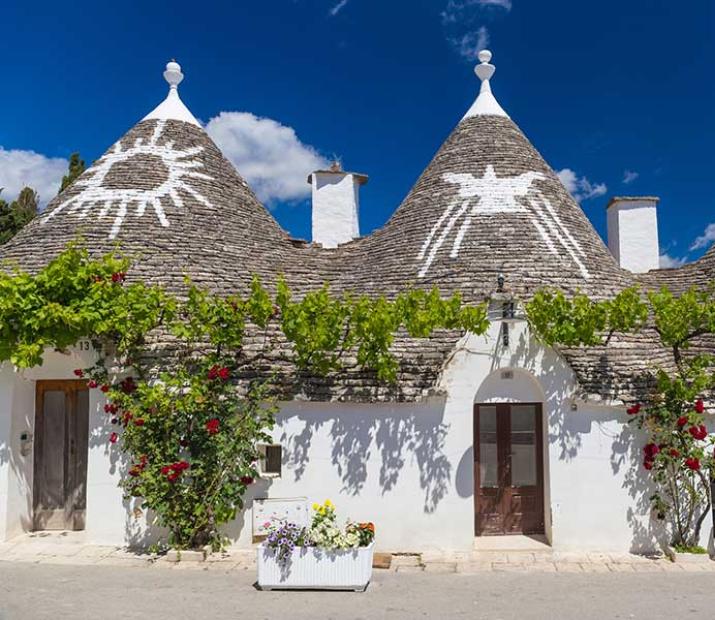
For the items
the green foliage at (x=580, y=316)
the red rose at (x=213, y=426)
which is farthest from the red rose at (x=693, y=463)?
the red rose at (x=213, y=426)

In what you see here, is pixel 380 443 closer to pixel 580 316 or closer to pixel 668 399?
pixel 580 316

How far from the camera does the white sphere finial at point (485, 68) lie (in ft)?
49.6

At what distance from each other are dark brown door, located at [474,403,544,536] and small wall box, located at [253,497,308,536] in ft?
9.86

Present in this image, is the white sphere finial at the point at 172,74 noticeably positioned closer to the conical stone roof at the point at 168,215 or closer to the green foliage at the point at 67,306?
the conical stone roof at the point at 168,215

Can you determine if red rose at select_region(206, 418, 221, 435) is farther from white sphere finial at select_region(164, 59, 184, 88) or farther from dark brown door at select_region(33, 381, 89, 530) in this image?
white sphere finial at select_region(164, 59, 184, 88)

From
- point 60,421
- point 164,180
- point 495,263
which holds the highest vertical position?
point 164,180

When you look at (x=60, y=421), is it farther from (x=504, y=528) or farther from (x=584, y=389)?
(x=584, y=389)

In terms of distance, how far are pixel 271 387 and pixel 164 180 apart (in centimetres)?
629

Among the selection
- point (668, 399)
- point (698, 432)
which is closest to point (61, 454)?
point (668, 399)

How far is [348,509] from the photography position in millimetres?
9820

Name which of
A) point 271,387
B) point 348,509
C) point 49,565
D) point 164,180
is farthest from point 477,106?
point 49,565

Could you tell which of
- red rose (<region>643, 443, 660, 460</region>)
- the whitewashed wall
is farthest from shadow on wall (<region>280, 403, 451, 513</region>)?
red rose (<region>643, 443, 660, 460</region>)

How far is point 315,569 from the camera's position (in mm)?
8055

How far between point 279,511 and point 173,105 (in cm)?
1071
